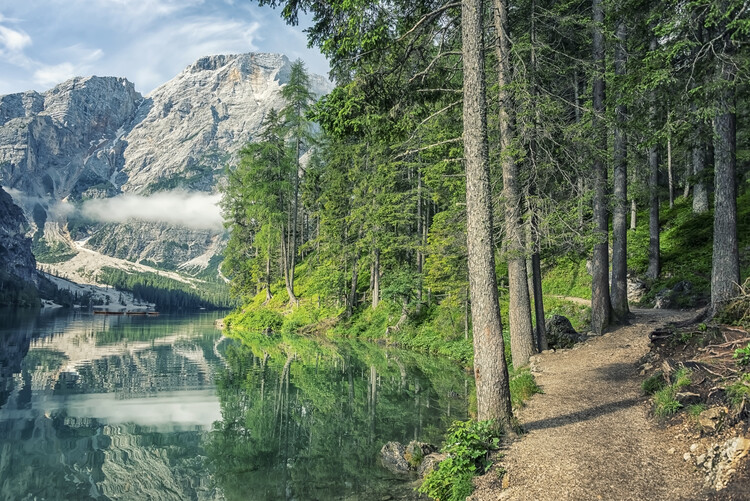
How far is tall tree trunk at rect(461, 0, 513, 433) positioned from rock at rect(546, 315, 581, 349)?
7.76 meters

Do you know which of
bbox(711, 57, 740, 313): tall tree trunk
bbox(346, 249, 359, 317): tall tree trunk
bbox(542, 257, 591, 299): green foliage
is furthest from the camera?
bbox(346, 249, 359, 317): tall tree trunk

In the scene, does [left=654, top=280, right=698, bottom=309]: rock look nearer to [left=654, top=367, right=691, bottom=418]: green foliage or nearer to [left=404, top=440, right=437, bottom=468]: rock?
[left=654, top=367, right=691, bottom=418]: green foliage

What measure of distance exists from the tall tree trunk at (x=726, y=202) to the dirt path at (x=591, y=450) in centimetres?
268

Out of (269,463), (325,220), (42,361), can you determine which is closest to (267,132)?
(325,220)

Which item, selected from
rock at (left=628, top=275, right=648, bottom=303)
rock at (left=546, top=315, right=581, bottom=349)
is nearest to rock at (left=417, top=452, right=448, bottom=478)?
rock at (left=546, top=315, right=581, bottom=349)

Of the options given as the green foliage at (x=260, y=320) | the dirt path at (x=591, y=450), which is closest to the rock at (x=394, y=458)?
the dirt path at (x=591, y=450)

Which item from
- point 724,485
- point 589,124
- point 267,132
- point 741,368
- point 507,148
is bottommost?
point 724,485

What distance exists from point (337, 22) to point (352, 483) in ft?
28.5

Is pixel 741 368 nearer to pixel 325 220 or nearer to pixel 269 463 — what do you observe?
pixel 269 463

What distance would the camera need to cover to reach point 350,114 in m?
8.87

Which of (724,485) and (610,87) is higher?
(610,87)

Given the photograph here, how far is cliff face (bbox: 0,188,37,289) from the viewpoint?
6944 inches

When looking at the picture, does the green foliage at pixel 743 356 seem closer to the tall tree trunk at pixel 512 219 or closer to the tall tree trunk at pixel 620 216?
the tall tree trunk at pixel 512 219

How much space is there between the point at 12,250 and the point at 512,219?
229710 mm
